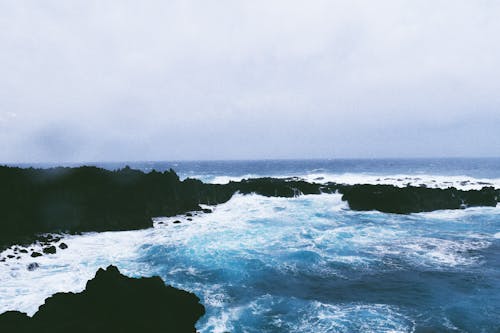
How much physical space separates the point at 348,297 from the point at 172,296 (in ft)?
27.0

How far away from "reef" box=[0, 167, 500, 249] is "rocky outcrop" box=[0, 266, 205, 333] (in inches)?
517

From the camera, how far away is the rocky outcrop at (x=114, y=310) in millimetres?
9773

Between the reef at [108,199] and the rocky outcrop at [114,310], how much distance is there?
13.1 metres

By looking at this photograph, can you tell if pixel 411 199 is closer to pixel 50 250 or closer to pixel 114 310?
pixel 114 310

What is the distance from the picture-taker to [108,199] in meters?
32.7

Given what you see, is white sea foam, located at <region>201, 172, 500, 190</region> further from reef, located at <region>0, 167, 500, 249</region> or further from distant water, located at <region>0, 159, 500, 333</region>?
distant water, located at <region>0, 159, 500, 333</region>

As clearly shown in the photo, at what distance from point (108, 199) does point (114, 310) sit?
23.9 meters

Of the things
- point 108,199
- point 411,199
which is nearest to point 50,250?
point 108,199

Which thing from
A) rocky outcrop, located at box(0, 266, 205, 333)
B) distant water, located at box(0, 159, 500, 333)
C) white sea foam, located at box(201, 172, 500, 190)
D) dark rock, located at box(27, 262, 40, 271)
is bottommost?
distant water, located at box(0, 159, 500, 333)

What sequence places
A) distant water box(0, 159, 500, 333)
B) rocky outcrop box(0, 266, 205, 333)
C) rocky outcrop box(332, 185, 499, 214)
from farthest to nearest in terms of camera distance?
rocky outcrop box(332, 185, 499, 214) < distant water box(0, 159, 500, 333) < rocky outcrop box(0, 266, 205, 333)

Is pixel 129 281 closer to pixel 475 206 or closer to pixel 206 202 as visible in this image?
pixel 206 202

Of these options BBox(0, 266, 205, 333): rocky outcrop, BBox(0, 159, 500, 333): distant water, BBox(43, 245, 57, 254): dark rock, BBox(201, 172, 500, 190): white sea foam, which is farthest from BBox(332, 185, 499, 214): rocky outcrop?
BBox(43, 245, 57, 254): dark rock

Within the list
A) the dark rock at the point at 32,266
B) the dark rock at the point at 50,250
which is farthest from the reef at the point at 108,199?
the dark rock at the point at 32,266

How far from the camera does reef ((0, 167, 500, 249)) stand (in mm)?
27375
